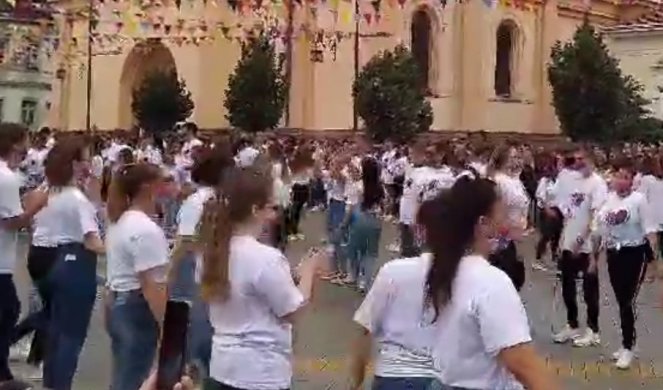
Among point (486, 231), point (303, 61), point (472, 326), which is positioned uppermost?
point (303, 61)

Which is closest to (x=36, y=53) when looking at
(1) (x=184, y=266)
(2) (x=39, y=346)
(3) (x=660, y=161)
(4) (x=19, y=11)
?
(4) (x=19, y=11)

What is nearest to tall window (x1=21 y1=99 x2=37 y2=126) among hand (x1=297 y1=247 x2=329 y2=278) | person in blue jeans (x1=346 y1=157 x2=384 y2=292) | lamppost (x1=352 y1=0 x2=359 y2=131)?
lamppost (x1=352 y1=0 x2=359 y2=131)

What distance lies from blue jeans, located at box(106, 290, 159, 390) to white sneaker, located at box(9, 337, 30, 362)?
3.77 meters

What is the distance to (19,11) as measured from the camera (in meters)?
55.1

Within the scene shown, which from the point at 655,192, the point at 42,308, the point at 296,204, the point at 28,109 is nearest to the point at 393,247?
the point at 296,204

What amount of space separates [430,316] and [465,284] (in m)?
0.28

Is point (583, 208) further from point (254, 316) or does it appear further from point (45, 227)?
point (254, 316)

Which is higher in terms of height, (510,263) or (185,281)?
(185,281)

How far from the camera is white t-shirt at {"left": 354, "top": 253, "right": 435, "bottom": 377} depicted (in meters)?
5.46

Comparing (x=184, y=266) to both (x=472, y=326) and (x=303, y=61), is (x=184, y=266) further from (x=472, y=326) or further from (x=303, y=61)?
(x=303, y=61)

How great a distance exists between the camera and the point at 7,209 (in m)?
9.21

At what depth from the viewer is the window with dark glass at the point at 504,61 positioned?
53625mm

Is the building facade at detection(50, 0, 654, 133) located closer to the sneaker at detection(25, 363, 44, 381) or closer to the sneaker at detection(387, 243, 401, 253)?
the sneaker at detection(387, 243, 401, 253)

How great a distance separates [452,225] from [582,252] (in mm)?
8596
